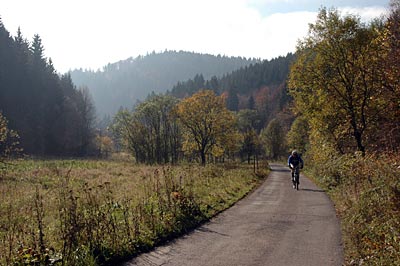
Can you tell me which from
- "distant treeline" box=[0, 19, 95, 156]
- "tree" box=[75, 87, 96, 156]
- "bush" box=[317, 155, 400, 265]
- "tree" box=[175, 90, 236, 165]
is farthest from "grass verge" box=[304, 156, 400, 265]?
"tree" box=[75, 87, 96, 156]

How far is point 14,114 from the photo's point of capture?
71.4 meters

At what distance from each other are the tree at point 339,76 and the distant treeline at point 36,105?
61114mm

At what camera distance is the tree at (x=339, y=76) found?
69.7ft

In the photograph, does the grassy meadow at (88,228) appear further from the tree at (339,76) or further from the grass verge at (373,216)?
the tree at (339,76)

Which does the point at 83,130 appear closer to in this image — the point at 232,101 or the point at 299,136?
the point at 299,136

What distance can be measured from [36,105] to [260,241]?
7724 cm

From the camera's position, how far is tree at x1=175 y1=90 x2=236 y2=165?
5478 centimetres

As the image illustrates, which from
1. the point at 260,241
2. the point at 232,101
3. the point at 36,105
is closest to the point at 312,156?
the point at 260,241

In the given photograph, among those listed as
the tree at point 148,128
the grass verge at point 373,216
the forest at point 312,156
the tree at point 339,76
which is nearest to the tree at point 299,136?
the forest at point 312,156

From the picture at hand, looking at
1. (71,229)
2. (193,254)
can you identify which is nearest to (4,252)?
(71,229)

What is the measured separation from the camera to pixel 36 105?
7644 cm

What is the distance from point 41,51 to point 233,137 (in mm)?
54462

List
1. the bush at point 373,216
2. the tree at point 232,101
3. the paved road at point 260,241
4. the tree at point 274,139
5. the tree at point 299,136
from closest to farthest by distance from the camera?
the bush at point 373,216, the paved road at point 260,241, the tree at point 299,136, the tree at point 274,139, the tree at point 232,101

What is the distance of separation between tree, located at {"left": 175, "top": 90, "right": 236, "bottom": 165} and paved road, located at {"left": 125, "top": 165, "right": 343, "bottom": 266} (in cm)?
4245
